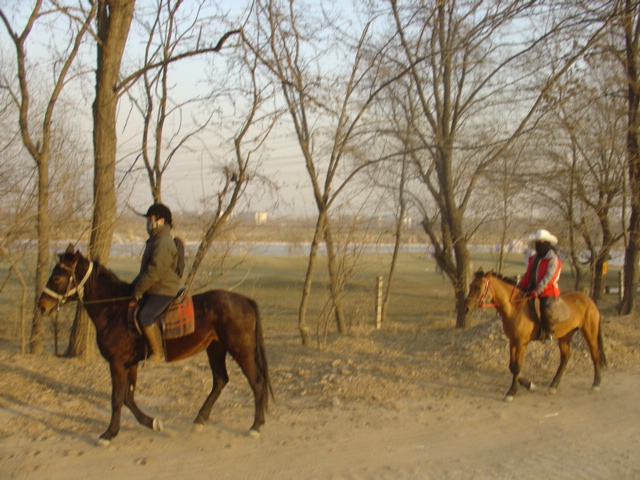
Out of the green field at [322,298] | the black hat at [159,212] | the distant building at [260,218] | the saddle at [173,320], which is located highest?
the distant building at [260,218]

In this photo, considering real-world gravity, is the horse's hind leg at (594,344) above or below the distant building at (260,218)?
below

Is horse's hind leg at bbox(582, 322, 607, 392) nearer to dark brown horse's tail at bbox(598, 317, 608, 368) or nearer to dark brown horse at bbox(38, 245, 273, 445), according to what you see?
dark brown horse's tail at bbox(598, 317, 608, 368)

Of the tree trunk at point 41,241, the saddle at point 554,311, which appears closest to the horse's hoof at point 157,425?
the tree trunk at point 41,241

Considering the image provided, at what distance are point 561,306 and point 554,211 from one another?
1192 centimetres

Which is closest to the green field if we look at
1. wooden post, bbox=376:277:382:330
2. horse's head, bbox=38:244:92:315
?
wooden post, bbox=376:277:382:330

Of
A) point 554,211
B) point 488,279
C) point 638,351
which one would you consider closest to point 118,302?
point 488,279

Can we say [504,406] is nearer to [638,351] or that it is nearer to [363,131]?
[638,351]

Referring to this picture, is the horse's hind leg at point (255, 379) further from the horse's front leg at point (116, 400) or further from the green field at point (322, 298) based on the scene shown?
the green field at point (322, 298)

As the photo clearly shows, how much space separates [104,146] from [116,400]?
5.36 m

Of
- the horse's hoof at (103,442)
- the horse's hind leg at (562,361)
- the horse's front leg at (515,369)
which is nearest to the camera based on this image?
the horse's hoof at (103,442)

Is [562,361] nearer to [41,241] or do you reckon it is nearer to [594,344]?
[594,344]

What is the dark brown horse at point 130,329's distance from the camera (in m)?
6.25

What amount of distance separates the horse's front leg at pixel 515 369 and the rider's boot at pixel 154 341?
4.59 meters

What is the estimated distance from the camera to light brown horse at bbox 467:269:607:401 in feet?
26.1
